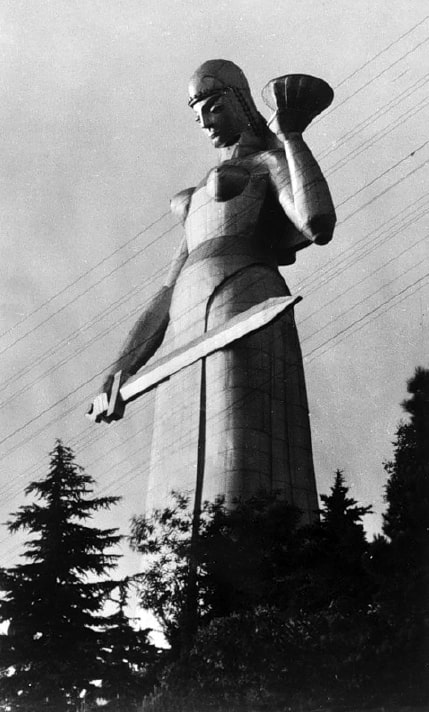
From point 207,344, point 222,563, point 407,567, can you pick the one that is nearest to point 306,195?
point 207,344

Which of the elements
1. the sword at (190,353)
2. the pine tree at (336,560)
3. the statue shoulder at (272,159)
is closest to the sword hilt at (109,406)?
the sword at (190,353)

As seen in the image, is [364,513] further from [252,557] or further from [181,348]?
[181,348]

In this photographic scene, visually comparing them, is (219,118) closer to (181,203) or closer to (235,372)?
(181,203)

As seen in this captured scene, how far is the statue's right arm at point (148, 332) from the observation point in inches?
661

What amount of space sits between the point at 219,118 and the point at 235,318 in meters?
3.87

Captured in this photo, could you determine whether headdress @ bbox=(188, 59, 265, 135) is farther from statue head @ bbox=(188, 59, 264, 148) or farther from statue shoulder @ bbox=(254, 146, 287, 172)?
statue shoulder @ bbox=(254, 146, 287, 172)

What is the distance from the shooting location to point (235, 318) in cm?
1486

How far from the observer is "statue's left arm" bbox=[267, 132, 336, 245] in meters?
14.6

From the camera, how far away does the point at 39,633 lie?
41.0ft

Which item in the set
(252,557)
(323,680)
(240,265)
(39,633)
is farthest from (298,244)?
(323,680)

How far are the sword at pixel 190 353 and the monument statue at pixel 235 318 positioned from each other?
2cm

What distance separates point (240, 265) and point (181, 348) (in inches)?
63.7

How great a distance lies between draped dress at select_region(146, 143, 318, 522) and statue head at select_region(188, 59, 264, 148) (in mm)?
618

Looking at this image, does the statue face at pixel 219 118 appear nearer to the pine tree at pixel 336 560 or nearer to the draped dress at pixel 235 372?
the draped dress at pixel 235 372
